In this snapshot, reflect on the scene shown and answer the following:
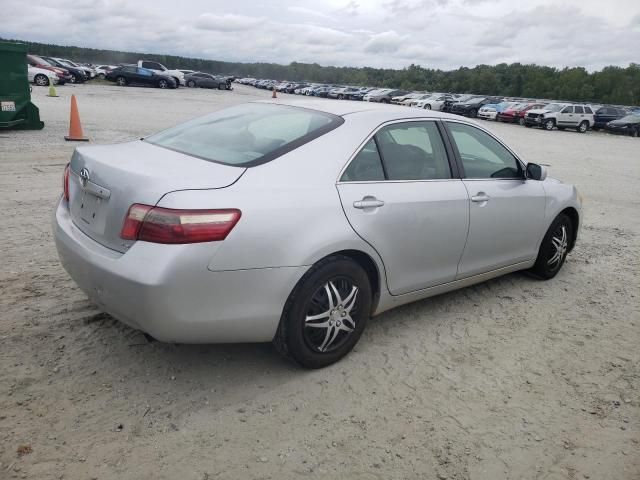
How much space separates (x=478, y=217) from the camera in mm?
3992

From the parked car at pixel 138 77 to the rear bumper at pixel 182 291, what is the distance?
40.6 m

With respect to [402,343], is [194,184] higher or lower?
higher

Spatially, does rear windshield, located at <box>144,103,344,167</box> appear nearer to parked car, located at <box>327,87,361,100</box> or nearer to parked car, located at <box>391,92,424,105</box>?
parked car, located at <box>391,92,424,105</box>

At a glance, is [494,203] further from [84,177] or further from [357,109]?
[84,177]

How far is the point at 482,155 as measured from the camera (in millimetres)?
4332

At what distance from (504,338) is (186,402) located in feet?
7.56

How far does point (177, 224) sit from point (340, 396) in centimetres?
135

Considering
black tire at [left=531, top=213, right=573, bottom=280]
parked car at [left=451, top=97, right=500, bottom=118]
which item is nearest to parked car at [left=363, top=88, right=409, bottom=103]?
parked car at [left=451, top=97, right=500, bottom=118]

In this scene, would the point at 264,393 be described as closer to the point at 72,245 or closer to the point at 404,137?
the point at 72,245

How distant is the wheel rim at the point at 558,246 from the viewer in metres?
5.00

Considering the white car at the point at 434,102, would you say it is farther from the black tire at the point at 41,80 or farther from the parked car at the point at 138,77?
the black tire at the point at 41,80

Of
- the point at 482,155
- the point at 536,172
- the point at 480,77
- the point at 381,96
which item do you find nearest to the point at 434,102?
the point at 381,96

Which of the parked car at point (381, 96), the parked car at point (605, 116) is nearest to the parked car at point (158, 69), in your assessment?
the parked car at point (381, 96)

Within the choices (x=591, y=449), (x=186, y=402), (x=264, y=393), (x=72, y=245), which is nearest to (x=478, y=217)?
(x=591, y=449)
